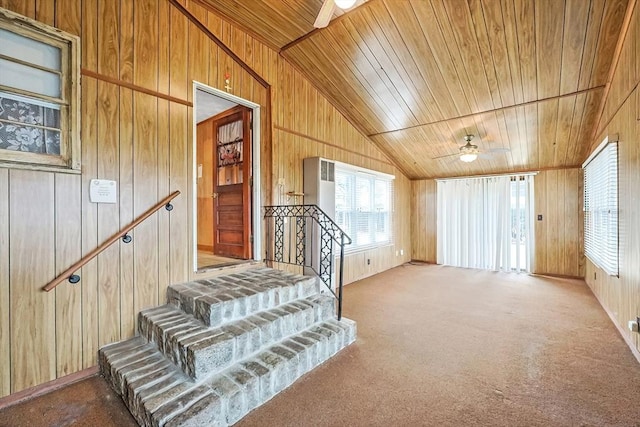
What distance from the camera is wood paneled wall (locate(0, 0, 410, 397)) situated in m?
2.12

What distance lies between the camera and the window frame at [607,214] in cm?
312

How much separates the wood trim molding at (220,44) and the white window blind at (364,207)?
6.20ft

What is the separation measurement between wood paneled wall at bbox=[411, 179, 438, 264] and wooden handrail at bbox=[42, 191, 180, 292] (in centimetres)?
624

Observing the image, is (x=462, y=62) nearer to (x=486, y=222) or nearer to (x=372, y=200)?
(x=372, y=200)

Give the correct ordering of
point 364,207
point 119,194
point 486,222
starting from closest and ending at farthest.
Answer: point 119,194, point 364,207, point 486,222

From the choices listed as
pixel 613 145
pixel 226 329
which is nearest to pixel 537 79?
pixel 613 145

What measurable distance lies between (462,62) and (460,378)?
3529 mm

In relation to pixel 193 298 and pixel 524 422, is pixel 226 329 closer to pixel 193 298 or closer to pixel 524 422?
pixel 193 298

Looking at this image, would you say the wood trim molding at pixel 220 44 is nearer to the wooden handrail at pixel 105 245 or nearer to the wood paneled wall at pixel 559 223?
the wooden handrail at pixel 105 245

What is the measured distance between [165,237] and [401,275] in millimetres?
4721

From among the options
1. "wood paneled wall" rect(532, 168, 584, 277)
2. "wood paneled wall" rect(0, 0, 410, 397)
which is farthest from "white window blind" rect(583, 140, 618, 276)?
"wood paneled wall" rect(0, 0, 410, 397)

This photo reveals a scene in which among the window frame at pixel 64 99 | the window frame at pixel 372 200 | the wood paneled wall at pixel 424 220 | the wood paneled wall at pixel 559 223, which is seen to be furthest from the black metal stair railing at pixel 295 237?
the wood paneled wall at pixel 559 223

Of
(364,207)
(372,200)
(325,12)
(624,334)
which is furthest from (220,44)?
(624,334)

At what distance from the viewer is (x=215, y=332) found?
225cm
